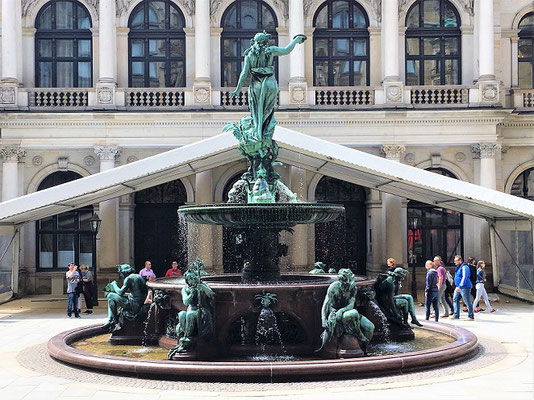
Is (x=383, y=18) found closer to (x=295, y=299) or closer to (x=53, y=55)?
(x=53, y=55)

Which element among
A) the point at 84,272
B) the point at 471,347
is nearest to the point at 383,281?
the point at 471,347

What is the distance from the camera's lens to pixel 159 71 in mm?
33656

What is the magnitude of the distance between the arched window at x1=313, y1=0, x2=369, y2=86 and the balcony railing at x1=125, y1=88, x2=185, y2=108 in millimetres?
5280

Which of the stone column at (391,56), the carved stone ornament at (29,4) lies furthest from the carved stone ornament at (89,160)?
the stone column at (391,56)

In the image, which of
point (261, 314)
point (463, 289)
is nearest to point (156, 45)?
point (463, 289)

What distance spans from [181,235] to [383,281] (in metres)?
18.0

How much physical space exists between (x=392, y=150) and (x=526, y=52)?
24.9 ft

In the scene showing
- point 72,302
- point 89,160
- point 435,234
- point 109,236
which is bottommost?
point 72,302

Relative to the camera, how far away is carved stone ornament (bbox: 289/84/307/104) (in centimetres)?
3189

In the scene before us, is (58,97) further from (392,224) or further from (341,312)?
(341,312)

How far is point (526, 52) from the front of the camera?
114 ft

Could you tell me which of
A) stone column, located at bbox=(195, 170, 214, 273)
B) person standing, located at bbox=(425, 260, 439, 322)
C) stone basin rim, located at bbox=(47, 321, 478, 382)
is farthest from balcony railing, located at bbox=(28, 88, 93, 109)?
stone basin rim, located at bbox=(47, 321, 478, 382)

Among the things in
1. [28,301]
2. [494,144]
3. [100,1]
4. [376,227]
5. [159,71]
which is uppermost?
[100,1]

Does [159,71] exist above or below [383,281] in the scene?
above
